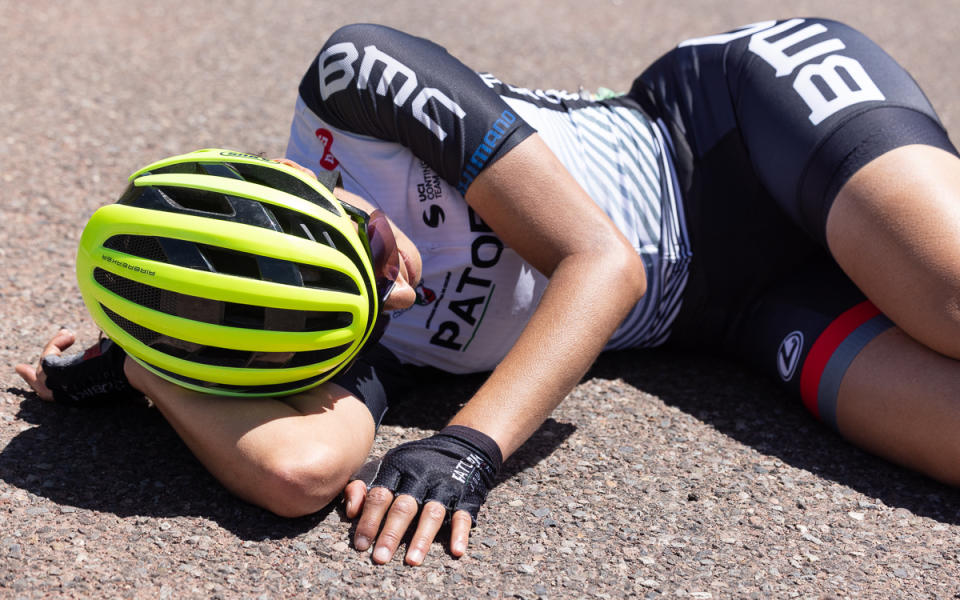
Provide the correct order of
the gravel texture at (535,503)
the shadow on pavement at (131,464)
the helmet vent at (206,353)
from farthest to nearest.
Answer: the shadow on pavement at (131,464)
the helmet vent at (206,353)
the gravel texture at (535,503)

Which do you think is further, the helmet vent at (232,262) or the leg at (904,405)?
the leg at (904,405)

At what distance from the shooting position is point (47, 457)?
105 inches

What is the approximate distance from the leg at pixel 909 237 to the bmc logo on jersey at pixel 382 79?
118 cm

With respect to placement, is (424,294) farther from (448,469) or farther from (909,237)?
(909,237)

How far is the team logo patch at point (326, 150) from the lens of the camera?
299 cm

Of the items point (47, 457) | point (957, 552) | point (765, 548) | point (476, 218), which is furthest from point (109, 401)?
point (957, 552)

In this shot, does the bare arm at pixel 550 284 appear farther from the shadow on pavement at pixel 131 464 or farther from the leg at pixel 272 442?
the shadow on pavement at pixel 131 464

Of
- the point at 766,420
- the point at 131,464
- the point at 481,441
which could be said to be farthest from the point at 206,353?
the point at 766,420

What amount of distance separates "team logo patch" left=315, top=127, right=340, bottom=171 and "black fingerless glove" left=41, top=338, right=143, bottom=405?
83 cm

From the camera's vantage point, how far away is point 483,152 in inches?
108

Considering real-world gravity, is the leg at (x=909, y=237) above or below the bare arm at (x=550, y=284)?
above

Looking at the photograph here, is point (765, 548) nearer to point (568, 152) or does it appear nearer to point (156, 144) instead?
point (568, 152)

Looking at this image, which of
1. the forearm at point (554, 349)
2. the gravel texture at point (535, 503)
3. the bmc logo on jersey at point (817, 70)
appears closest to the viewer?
the gravel texture at point (535, 503)

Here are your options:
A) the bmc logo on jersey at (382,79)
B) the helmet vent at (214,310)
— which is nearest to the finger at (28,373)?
the helmet vent at (214,310)
